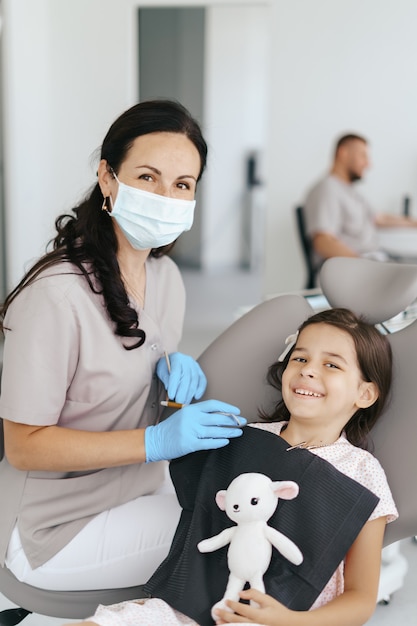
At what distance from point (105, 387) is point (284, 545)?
385 mm

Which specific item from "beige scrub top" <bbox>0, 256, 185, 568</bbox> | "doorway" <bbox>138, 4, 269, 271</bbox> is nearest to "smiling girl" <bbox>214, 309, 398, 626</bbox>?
"beige scrub top" <bbox>0, 256, 185, 568</bbox>

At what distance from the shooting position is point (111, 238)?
4.35ft

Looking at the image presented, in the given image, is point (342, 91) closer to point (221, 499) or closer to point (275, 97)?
point (275, 97)

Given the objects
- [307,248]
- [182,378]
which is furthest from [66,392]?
[307,248]

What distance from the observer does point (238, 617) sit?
0.98m

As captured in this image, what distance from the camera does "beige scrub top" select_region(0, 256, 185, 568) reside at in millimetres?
1155

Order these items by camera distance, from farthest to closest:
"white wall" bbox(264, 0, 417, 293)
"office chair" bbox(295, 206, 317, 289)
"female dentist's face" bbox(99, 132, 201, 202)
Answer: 1. "white wall" bbox(264, 0, 417, 293)
2. "office chair" bbox(295, 206, 317, 289)
3. "female dentist's face" bbox(99, 132, 201, 202)

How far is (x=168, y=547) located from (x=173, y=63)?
5.05m

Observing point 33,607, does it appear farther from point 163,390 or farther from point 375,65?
point 375,65

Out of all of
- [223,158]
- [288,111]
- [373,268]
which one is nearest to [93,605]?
[373,268]

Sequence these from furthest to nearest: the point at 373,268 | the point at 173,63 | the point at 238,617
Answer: the point at 173,63 < the point at 373,268 < the point at 238,617

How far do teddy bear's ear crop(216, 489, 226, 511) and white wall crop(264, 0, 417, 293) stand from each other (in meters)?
3.48

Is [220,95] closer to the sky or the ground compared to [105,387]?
closer to the sky

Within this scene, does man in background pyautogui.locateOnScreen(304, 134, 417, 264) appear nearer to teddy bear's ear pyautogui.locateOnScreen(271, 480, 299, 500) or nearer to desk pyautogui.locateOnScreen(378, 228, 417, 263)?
desk pyautogui.locateOnScreen(378, 228, 417, 263)
